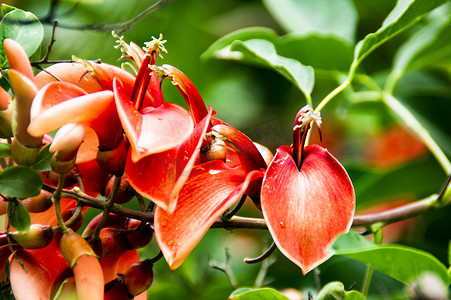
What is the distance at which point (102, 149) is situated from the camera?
1.94 feet

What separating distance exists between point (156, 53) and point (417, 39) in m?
0.77

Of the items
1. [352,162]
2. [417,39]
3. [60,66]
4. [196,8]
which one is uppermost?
[60,66]

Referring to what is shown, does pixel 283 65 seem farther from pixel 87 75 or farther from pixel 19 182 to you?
pixel 19 182

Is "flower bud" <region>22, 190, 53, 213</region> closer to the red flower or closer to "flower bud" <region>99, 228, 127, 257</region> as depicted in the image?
"flower bud" <region>99, 228, 127, 257</region>

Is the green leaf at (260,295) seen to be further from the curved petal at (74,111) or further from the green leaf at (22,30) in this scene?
the green leaf at (22,30)

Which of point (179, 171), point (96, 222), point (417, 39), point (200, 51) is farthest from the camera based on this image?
point (200, 51)

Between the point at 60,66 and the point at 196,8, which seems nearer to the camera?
the point at 60,66

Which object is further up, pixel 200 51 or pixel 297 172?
pixel 297 172

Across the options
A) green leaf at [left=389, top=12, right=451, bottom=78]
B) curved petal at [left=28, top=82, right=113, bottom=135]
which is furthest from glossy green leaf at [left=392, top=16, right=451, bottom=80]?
curved petal at [left=28, top=82, right=113, bottom=135]

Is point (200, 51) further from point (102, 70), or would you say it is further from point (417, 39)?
point (102, 70)

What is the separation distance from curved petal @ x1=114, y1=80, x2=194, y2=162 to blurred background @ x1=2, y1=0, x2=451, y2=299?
0.19m

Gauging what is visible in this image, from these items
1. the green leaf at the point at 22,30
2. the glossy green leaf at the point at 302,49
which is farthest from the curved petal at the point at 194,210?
the glossy green leaf at the point at 302,49

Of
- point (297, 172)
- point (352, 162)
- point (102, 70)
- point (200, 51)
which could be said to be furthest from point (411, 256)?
point (200, 51)

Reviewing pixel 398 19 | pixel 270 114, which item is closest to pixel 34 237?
pixel 398 19
